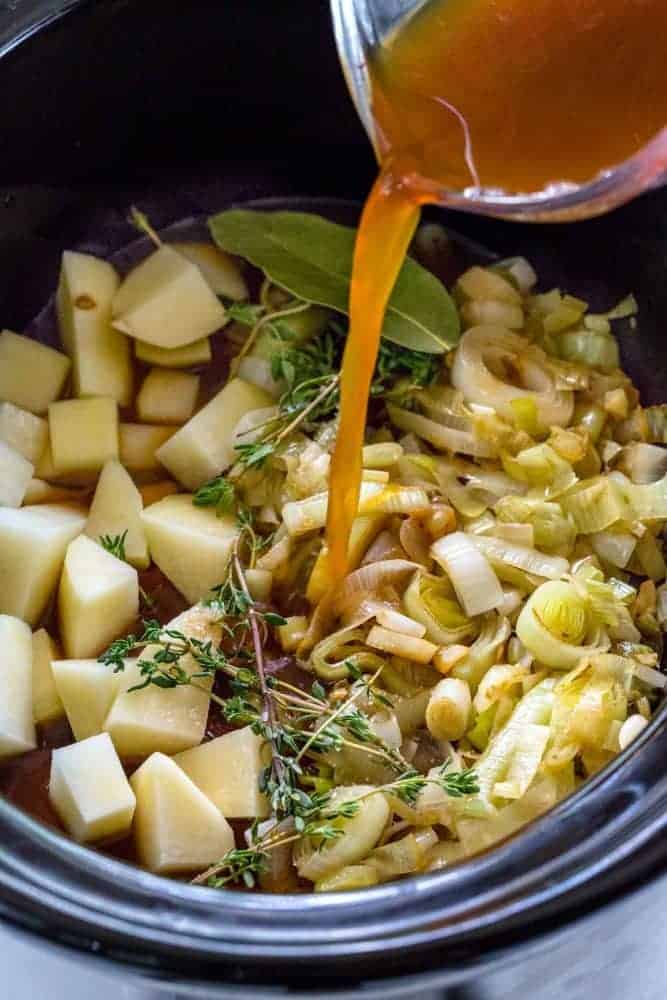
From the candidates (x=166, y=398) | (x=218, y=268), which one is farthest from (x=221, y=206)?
(x=166, y=398)

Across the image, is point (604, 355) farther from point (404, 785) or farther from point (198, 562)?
point (404, 785)

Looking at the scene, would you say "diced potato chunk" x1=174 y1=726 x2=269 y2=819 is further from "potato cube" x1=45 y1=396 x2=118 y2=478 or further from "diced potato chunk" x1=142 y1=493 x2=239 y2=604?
"potato cube" x1=45 y1=396 x2=118 y2=478

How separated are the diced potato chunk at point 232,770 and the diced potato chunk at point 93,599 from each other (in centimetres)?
21

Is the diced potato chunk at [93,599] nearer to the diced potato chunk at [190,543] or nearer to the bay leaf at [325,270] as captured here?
the diced potato chunk at [190,543]

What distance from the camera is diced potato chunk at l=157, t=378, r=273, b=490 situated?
5.59ft

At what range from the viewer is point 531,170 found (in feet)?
4.39

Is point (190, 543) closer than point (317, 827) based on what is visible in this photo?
No

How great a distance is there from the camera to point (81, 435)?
1721 mm

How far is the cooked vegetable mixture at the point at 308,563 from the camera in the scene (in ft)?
4.42

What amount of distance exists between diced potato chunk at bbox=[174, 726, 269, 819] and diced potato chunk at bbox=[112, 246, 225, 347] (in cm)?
67

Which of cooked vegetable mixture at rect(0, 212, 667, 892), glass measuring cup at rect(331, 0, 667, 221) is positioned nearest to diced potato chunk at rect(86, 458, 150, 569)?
cooked vegetable mixture at rect(0, 212, 667, 892)

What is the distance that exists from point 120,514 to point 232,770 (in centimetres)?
43

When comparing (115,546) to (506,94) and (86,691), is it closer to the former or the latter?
(86,691)

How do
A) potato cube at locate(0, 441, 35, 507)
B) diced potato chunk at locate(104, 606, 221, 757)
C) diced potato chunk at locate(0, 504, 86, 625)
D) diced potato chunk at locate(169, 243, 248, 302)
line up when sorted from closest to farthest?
diced potato chunk at locate(104, 606, 221, 757), diced potato chunk at locate(0, 504, 86, 625), potato cube at locate(0, 441, 35, 507), diced potato chunk at locate(169, 243, 248, 302)
